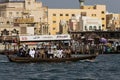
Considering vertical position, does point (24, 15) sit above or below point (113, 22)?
above

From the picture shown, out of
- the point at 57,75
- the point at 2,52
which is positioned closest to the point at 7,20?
the point at 2,52

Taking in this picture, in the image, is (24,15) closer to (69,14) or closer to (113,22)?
(69,14)

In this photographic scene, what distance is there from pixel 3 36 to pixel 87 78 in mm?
75306

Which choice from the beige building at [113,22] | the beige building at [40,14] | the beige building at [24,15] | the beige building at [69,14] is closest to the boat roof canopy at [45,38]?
the beige building at [24,15]

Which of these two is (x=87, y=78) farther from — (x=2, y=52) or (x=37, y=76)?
(x=2, y=52)

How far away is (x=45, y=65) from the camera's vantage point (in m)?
54.4

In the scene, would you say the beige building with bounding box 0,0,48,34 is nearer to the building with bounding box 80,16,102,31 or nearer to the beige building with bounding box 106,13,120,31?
the building with bounding box 80,16,102,31

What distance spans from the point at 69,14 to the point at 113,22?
1211cm

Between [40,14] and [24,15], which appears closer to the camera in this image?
[24,15]

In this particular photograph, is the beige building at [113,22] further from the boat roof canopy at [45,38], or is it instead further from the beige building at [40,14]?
the boat roof canopy at [45,38]

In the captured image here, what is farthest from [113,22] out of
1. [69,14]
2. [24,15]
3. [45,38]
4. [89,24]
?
[45,38]

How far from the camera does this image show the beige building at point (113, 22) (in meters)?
136

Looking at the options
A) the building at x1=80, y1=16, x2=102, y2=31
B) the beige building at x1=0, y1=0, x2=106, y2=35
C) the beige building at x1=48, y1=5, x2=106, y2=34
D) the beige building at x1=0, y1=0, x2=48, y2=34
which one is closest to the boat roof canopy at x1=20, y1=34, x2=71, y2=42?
the beige building at x1=0, y1=0, x2=48, y2=34

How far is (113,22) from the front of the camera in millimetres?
137000
